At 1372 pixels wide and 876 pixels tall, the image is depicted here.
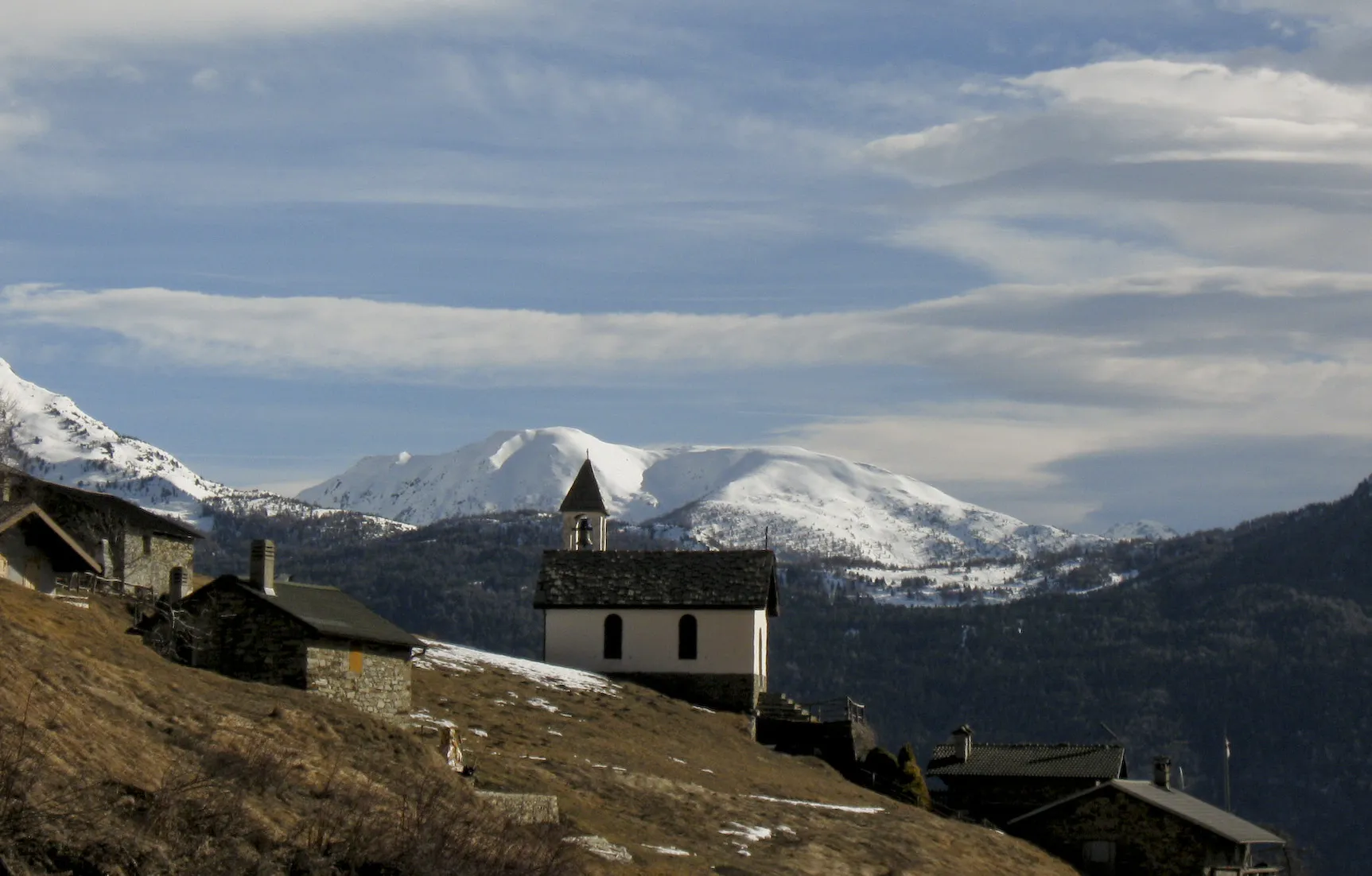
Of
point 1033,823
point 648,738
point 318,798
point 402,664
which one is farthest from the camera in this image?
point 1033,823

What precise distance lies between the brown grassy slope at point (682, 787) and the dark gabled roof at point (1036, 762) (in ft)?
38.6

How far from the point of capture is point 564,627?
8219 centimetres

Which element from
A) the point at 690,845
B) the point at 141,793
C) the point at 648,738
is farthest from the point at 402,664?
the point at 141,793

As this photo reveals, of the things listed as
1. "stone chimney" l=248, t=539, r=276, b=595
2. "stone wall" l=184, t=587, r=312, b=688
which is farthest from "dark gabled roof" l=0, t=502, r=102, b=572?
"stone chimney" l=248, t=539, r=276, b=595

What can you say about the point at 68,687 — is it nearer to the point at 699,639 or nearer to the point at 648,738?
the point at 648,738

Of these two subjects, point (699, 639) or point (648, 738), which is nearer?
point (648, 738)

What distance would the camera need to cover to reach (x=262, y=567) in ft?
163

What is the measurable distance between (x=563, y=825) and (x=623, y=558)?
1691 inches

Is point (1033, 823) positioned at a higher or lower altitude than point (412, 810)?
lower

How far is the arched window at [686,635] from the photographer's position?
265ft

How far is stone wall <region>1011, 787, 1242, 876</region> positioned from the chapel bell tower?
26422mm

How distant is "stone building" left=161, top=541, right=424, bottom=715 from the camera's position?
47969mm

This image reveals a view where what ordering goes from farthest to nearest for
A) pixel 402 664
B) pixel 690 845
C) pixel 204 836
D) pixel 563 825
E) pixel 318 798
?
1. pixel 402 664
2. pixel 690 845
3. pixel 563 825
4. pixel 318 798
5. pixel 204 836

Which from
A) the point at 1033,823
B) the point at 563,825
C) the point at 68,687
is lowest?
the point at 1033,823
